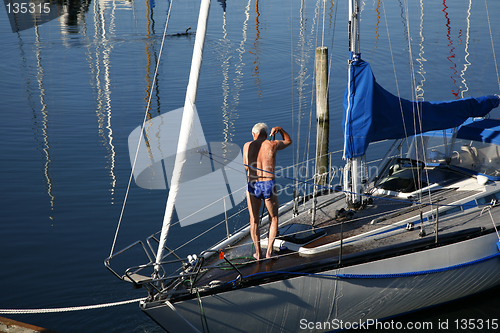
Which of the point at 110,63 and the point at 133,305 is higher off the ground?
the point at 110,63

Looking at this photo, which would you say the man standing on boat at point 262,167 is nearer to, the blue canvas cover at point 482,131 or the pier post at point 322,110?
the blue canvas cover at point 482,131

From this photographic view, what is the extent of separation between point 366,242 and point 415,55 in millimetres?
17729

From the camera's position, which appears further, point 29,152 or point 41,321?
point 29,152

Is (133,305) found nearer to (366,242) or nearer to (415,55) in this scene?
(366,242)

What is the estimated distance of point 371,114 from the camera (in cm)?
650

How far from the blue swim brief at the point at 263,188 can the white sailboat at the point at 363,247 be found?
0.84 metres

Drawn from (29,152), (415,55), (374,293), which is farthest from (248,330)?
(415,55)

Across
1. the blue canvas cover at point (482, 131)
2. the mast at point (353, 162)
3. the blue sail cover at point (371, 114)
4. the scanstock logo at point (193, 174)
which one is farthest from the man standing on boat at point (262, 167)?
the blue canvas cover at point (482, 131)

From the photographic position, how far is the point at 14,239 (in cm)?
812

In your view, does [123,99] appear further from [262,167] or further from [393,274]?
[393,274]

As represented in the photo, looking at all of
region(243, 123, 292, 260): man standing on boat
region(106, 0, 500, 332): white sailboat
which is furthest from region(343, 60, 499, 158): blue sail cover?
region(243, 123, 292, 260): man standing on boat

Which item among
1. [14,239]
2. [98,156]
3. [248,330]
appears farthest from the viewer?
[98,156]

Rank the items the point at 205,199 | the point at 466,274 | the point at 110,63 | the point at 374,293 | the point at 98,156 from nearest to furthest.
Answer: the point at 374,293 < the point at 466,274 < the point at 205,199 < the point at 98,156 < the point at 110,63

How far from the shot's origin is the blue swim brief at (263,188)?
5.46 metres
